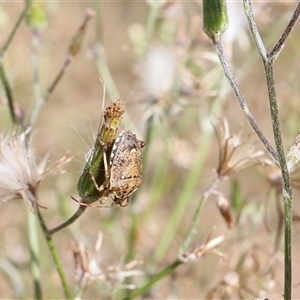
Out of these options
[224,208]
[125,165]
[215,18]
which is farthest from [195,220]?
[215,18]

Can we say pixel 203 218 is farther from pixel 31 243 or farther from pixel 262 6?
pixel 31 243

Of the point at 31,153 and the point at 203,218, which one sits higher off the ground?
the point at 31,153

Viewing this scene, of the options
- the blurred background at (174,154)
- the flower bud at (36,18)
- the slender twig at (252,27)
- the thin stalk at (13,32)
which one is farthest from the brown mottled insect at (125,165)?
the flower bud at (36,18)

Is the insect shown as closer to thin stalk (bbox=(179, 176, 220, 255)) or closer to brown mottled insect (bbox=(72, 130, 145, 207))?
brown mottled insect (bbox=(72, 130, 145, 207))

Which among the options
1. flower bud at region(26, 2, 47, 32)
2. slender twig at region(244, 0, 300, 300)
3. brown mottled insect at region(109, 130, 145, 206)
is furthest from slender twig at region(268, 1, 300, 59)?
flower bud at region(26, 2, 47, 32)

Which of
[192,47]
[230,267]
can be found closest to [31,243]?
[230,267]
